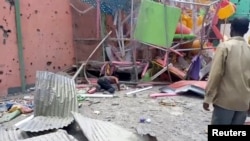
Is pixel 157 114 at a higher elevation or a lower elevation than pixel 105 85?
lower

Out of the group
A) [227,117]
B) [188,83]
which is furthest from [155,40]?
[227,117]

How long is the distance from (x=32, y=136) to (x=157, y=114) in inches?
81.9

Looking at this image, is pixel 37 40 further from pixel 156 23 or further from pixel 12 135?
pixel 12 135

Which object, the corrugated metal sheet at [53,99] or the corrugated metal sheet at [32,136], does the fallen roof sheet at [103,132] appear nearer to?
the corrugated metal sheet at [32,136]

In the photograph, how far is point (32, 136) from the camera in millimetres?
3121

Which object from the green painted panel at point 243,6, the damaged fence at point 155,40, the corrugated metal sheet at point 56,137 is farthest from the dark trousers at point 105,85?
the green painted panel at point 243,6

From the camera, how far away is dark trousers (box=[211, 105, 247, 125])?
2.83 metres

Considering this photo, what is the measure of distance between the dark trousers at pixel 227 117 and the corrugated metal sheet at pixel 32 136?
1.30 meters

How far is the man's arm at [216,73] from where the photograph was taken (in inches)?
106

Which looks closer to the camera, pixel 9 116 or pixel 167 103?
pixel 9 116

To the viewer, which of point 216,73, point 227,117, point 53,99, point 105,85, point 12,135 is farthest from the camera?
point 105,85

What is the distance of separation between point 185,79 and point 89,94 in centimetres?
211

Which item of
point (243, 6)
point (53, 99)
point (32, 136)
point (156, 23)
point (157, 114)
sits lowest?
point (157, 114)

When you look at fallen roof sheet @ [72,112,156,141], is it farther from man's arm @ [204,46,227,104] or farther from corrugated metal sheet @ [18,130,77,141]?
man's arm @ [204,46,227,104]
